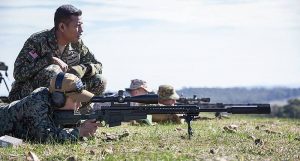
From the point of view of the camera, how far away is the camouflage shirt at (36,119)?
358 inches

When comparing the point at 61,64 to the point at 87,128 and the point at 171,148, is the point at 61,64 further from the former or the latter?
the point at 171,148

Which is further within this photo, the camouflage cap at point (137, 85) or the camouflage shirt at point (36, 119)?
the camouflage cap at point (137, 85)

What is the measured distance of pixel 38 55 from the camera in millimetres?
11367

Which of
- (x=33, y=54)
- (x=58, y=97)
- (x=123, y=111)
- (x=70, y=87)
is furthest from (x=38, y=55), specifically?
(x=123, y=111)

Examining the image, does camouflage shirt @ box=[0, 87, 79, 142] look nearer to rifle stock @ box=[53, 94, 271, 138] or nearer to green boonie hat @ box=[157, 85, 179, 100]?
rifle stock @ box=[53, 94, 271, 138]

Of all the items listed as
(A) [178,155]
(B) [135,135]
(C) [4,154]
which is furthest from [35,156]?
(B) [135,135]

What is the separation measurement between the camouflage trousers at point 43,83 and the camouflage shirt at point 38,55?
139 mm

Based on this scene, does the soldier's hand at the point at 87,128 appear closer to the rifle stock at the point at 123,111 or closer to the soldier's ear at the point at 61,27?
the rifle stock at the point at 123,111

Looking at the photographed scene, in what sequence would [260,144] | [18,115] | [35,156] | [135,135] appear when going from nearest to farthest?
[35,156]
[260,144]
[18,115]
[135,135]

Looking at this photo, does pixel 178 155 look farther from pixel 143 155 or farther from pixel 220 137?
pixel 220 137

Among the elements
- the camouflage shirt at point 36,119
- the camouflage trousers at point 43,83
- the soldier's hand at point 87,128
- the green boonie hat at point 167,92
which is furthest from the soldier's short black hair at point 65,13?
the green boonie hat at point 167,92

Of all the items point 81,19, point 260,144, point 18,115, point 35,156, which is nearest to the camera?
point 35,156

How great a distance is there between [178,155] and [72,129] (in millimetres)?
2554

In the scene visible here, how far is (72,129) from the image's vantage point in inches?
368
